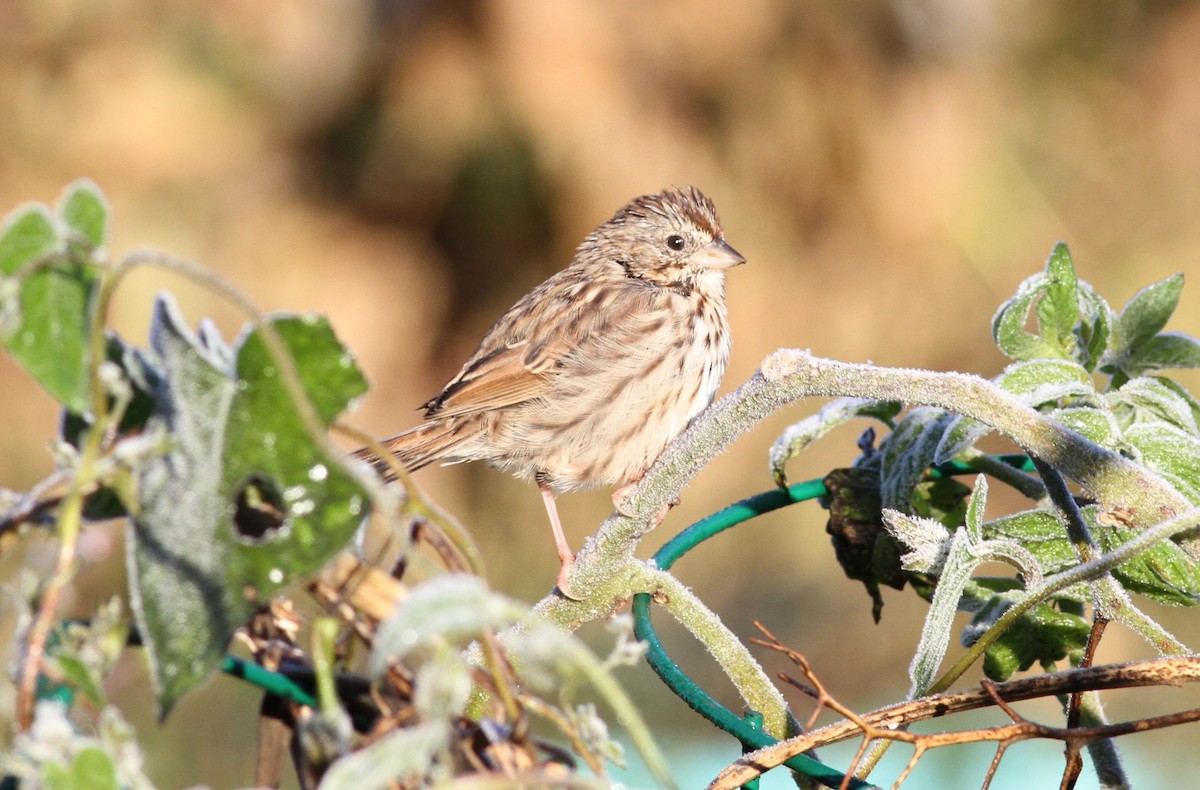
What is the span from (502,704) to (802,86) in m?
3.91

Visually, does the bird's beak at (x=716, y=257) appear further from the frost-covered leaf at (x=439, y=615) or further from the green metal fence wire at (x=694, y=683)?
the frost-covered leaf at (x=439, y=615)

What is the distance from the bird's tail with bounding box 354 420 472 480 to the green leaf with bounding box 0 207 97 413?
1728 millimetres

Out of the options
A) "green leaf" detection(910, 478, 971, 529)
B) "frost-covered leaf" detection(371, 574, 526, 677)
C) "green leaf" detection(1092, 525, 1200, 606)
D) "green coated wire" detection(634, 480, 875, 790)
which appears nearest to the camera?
"frost-covered leaf" detection(371, 574, 526, 677)

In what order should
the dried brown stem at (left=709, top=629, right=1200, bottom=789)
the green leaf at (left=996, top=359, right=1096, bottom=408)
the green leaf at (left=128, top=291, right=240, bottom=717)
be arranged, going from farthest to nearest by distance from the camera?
the green leaf at (left=996, top=359, right=1096, bottom=408)
the dried brown stem at (left=709, top=629, right=1200, bottom=789)
the green leaf at (left=128, top=291, right=240, bottom=717)

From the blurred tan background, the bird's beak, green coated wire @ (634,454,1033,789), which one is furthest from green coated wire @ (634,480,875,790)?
the blurred tan background

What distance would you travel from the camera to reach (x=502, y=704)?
66 centimetres

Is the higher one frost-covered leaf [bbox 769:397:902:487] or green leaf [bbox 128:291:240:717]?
frost-covered leaf [bbox 769:397:902:487]

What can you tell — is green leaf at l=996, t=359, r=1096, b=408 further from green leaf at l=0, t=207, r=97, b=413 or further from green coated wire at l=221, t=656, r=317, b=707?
green leaf at l=0, t=207, r=97, b=413

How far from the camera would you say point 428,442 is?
7.79 ft

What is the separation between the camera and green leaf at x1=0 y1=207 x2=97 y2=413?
0.57m

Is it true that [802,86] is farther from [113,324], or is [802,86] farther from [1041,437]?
[1041,437]

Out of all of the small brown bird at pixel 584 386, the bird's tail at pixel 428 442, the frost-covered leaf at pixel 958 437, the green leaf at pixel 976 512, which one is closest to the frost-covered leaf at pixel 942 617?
the green leaf at pixel 976 512

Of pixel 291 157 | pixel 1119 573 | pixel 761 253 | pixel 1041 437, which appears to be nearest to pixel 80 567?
pixel 1041 437

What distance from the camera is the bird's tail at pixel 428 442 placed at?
2.34 meters
